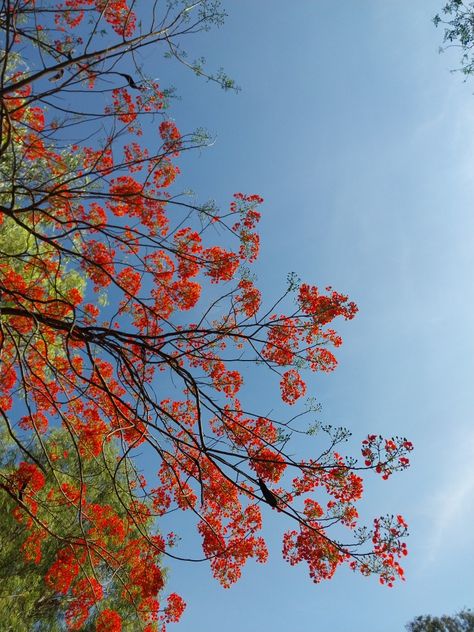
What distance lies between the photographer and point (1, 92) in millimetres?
3178

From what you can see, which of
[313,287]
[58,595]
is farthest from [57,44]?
[58,595]

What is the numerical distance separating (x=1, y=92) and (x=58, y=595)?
13.5 metres

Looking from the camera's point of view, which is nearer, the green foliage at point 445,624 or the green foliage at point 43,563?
the green foliage at point 43,563

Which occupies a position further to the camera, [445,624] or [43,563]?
[445,624]

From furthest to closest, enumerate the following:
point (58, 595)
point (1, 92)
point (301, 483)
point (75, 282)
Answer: point (58, 595) < point (75, 282) < point (301, 483) < point (1, 92)

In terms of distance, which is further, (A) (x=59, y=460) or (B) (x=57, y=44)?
(A) (x=59, y=460)

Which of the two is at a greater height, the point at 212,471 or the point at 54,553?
the point at 212,471

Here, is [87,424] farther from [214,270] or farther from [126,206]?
[126,206]

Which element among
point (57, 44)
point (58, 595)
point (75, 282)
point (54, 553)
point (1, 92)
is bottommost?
point (58, 595)

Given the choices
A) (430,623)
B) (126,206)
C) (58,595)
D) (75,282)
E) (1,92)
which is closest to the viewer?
(1,92)

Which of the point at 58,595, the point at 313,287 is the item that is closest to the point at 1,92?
the point at 313,287

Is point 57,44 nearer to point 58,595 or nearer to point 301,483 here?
point 301,483

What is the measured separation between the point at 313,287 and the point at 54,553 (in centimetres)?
1036

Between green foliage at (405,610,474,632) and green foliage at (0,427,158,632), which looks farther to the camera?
green foliage at (405,610,474,632)
